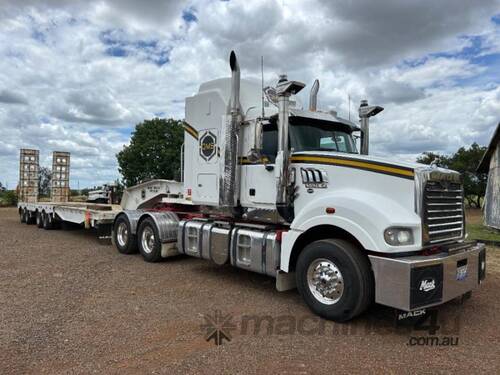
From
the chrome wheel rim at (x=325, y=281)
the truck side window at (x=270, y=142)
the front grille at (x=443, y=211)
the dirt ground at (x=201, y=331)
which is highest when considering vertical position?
the truck side window at (x=270, y=142)

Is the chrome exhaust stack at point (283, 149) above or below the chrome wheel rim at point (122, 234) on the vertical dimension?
above

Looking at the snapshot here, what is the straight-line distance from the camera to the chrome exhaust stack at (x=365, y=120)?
24.9 ft

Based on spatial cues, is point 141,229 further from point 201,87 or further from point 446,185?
point 446,185

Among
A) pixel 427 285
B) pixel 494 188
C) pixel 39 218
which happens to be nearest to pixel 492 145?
pixel 494 188

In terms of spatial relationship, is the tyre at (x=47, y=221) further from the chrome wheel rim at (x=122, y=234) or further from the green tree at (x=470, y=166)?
the green tree at (x=470, y=166)

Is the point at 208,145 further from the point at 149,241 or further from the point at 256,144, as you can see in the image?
the point at 149,241

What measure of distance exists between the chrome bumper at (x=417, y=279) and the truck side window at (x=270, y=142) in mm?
2428

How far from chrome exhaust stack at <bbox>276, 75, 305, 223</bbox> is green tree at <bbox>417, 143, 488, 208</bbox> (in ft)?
89.8

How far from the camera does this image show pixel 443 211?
17.6ft

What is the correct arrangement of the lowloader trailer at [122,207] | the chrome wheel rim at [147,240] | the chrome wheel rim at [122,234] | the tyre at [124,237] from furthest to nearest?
1. the lowloader trailer at [122,207]
2. the chrome wheel rim at [122,234]
3. the tyre at [124,237]
4. the chrome wheel rim at [147,240]

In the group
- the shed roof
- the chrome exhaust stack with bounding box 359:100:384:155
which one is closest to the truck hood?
the chrome exhaust stack with bounding box 359:100:384:155

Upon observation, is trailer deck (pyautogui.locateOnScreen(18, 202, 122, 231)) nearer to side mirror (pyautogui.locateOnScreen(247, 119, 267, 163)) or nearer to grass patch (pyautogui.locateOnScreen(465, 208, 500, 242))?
side mirror (pyautogui.locateOnScreen(247, 119, 267, 163))

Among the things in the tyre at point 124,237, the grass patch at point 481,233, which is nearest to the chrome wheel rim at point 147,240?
the tyre at point 124,237

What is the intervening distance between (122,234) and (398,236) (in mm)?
7245
